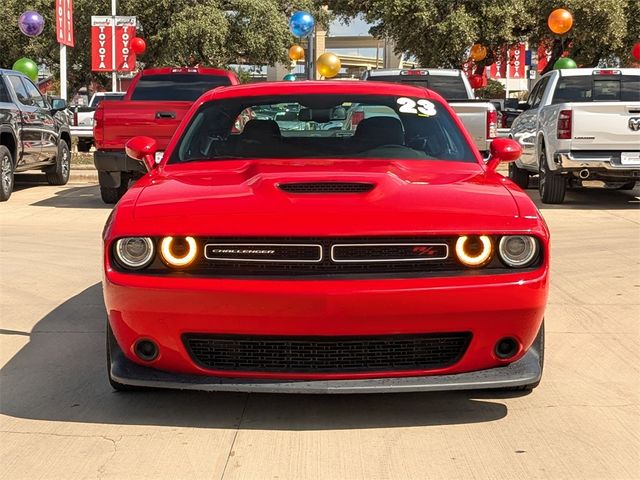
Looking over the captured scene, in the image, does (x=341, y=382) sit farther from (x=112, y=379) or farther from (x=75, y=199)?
(x=75, y=199)

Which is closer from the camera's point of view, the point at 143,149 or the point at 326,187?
the point at 326,187

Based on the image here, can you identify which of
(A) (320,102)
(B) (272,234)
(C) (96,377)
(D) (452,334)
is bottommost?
(C) (96,377)

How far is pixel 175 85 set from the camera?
46.0ft

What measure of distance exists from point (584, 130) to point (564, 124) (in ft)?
0.85

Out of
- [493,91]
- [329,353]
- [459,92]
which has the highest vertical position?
[459,92]

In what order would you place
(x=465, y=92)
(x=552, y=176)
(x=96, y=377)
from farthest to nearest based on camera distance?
1. (x=465, y=92)
2. (x=552, y=176)
3. (x=96, y=377)

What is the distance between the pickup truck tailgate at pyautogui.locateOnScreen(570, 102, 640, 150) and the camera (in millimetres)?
12102

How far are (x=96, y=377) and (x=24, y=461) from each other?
117 centimetres

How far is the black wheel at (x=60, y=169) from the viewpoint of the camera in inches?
623

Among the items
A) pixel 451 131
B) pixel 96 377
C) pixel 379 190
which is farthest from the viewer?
pixel 451 131

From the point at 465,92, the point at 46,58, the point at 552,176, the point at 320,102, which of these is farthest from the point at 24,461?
the point at 46,58

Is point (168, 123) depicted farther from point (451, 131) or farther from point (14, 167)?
point (451, 131)

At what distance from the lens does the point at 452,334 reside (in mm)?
3982

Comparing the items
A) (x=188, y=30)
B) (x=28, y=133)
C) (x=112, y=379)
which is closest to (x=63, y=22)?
Answer: (x=28, y=133)
